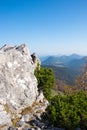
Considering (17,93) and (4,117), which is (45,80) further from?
(4,117)

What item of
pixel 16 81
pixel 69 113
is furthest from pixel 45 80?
pixel 69 113

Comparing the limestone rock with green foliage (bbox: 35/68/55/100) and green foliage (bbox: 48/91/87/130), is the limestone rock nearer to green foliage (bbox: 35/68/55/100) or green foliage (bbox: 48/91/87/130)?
green foliage (bbox: 35/68/55/100)

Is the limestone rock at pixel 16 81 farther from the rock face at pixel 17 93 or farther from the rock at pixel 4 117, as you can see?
the rock at pixel 4 117

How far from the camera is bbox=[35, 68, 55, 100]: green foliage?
39562 millimetres

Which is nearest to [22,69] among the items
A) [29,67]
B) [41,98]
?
[29,67]

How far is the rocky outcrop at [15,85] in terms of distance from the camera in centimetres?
3161

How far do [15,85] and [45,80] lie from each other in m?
7.78

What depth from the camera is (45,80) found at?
131 ft

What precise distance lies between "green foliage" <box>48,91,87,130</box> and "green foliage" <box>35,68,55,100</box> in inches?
271

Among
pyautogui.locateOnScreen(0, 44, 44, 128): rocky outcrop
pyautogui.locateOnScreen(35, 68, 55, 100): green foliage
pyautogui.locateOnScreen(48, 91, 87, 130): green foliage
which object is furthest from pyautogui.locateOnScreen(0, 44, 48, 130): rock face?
pyautogui.locateOnScreen(35, 68, 55, 100): green foliage

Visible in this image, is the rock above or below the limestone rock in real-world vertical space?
below

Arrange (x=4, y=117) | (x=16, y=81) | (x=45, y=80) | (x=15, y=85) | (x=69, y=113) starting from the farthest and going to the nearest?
(x=45, y=80), (x=16, y=81), (x=15, y=85), (x=69, y=113), (x=4, y=117)

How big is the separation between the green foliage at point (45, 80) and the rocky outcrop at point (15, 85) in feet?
9.41

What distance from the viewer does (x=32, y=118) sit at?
106 feet
